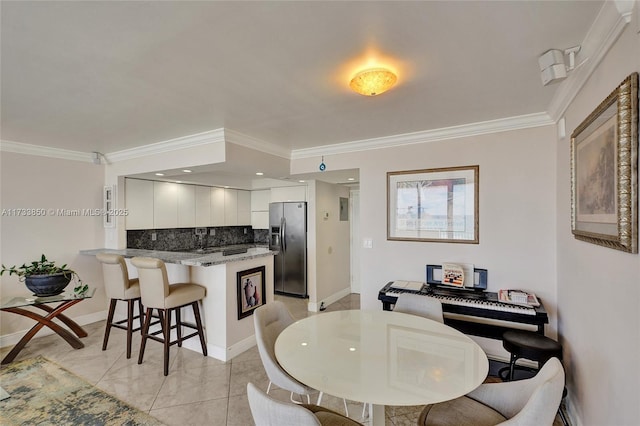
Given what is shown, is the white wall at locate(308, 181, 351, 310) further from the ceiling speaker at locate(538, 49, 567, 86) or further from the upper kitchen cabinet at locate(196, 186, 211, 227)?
the ceiling speaker at locate(538, 49, 567, 86)

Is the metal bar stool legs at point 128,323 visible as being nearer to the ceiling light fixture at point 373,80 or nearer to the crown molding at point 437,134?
the crown molding at point 437,134

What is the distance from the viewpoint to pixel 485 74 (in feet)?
6.12

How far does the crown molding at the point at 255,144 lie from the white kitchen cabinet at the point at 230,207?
2.38m

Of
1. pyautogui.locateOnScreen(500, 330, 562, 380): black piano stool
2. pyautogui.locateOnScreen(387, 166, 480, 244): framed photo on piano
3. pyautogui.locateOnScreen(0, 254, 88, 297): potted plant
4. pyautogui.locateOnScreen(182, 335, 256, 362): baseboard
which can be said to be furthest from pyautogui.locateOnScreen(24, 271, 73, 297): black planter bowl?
pyautogui.locateOnScreen(500, 330, 562, 380): black piano stool

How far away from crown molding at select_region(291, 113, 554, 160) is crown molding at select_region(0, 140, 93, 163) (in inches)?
111

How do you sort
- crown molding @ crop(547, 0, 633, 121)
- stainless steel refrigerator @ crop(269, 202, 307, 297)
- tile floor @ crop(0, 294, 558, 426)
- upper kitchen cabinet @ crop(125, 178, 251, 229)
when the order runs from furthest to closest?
1. stainless steel refrigerator @ crop(269, 202, 307, 297)
2. upper kitchen cabinet @ crop(125, 178, 251, 229)
3. tile floor @ crop(0, 294, 558, 426)
4. crown molding @ crop(547, 0, 633, 121)

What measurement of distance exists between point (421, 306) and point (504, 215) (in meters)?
1.26

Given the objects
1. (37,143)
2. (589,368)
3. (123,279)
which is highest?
(37,143)

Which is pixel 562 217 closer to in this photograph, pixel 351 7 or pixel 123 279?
pixel 351 7

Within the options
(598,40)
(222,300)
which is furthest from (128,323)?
(598,40)

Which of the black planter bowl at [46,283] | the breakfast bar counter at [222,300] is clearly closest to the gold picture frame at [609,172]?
the breakfast bar counter at [222,300]

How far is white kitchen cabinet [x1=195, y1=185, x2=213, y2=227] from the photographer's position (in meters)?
5.27

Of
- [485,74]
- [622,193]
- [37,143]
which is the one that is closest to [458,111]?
[485,74]

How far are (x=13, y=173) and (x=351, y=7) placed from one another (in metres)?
4.27
